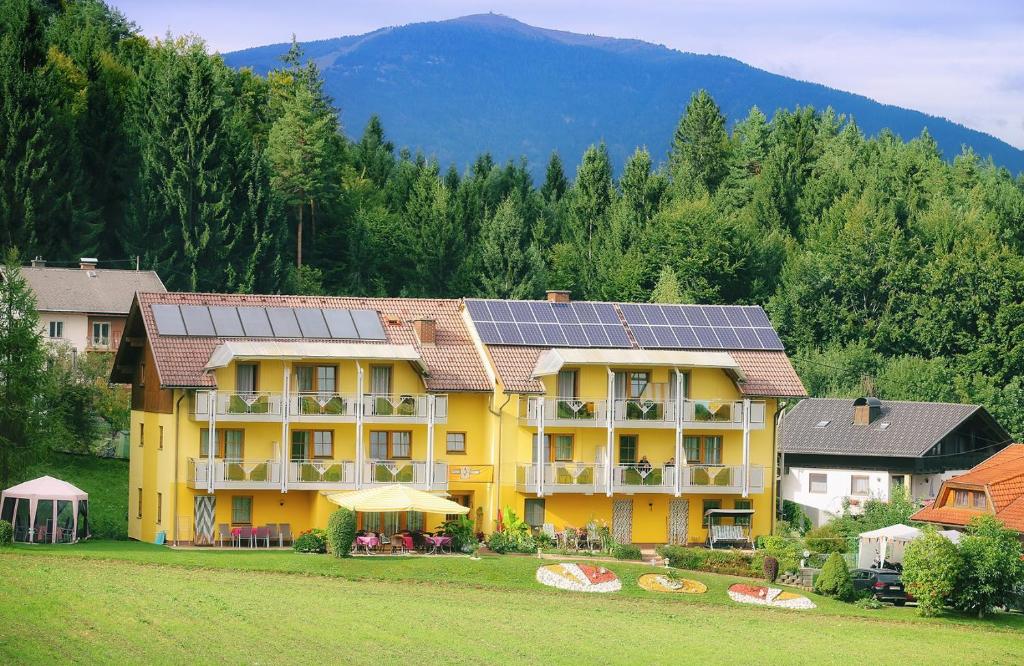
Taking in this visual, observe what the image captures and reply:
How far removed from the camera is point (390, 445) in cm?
6112

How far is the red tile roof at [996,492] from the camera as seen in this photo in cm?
6166

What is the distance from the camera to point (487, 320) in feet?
211

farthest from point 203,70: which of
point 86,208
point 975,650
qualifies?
point 975,650

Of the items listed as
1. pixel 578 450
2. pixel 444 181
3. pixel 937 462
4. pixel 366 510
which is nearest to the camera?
pixel 366 510

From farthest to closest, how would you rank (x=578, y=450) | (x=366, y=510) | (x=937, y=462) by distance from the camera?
(x=937, y=462), (x=578, y=450), (x=366, y=510)

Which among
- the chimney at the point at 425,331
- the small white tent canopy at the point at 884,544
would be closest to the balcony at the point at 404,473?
→ the chimney at the point at 425,331

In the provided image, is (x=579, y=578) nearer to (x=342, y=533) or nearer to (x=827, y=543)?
(x=342, y=533)

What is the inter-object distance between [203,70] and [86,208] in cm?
989

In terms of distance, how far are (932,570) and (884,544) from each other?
8.96 meters

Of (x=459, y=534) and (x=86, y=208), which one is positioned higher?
(x=86, y=208)

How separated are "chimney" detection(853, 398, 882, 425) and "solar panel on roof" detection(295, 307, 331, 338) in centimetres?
2846

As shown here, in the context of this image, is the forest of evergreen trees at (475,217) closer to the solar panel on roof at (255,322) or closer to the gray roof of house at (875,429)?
the gray roof of house at (875,429)

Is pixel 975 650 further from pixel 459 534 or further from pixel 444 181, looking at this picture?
pixel 444 181

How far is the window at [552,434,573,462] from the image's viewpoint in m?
62.4
